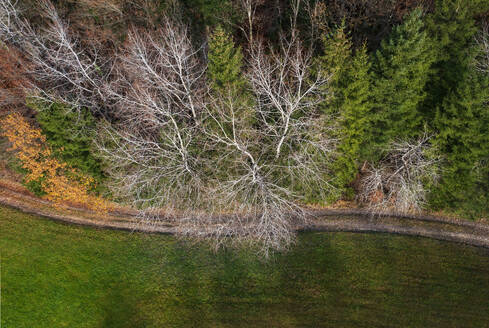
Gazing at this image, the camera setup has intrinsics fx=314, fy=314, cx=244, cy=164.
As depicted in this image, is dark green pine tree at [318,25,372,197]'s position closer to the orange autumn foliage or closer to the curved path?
the curved path

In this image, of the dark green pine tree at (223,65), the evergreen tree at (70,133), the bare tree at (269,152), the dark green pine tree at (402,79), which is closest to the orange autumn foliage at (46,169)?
the evergreen tree at (70,133)

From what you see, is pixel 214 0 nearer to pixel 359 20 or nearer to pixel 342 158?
pixel 359 20

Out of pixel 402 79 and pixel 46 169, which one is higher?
pixel 402 79

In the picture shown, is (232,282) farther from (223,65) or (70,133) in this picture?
(70,133)

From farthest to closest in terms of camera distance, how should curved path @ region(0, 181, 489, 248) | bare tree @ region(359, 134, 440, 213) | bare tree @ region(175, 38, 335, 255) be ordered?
curved path @ region(0, 181, 489, 248)
bare tree @ region(359, 134, 440, 213)
bare tree @ region(175, 38, 335, 255)

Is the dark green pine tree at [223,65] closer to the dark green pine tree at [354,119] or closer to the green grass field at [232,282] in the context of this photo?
the dark green pine tree at [354,119]

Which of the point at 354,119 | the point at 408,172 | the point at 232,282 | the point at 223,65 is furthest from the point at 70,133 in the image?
the point at 408,172

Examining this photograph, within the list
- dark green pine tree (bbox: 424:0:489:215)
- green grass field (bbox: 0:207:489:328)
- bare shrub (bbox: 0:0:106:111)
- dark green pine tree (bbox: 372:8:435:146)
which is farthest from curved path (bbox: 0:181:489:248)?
bare shrub (bbox: 0:0:106:111)
